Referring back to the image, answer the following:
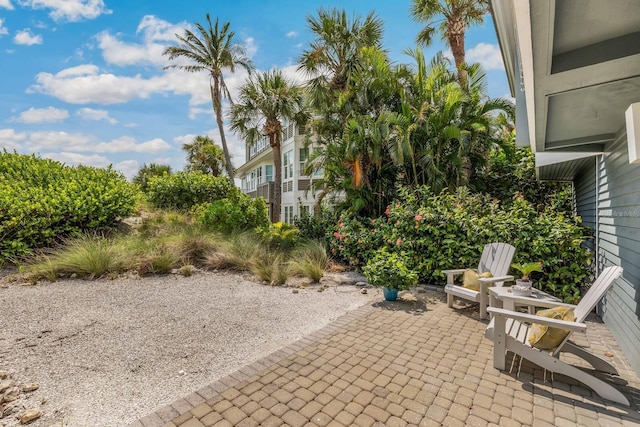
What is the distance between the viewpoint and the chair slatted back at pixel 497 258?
4.89 metres

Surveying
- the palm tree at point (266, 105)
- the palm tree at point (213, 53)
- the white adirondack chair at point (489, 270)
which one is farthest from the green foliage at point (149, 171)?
the white adirondack chair at point (489, 270)

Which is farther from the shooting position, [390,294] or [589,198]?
[589,198]

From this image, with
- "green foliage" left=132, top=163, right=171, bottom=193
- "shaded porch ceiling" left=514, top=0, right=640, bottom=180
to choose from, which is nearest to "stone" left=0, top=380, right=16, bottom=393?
"shaded porch ceiling" left=514, top=0, right=640, bottom=180

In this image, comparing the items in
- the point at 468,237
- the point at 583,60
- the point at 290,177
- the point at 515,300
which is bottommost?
the point at 515,300

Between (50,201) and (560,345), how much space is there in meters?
10.4

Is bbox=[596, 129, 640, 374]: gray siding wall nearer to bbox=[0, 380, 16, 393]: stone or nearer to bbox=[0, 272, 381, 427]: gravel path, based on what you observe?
bbox=[0, 272, 381, 427]: gravel path

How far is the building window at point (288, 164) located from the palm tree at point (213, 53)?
4584mm

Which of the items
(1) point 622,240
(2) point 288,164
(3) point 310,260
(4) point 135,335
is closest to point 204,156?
(2) point 288,164

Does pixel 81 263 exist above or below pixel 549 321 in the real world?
below

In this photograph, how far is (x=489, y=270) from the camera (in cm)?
518

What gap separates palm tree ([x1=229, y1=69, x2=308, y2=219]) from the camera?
13.4 meters

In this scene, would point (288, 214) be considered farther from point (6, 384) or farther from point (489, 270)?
point (6, 384)

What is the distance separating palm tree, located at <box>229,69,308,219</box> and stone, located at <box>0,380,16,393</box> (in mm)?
12296

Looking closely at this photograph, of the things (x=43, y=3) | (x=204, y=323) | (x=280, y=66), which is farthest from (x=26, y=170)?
(x=280, y=66)
